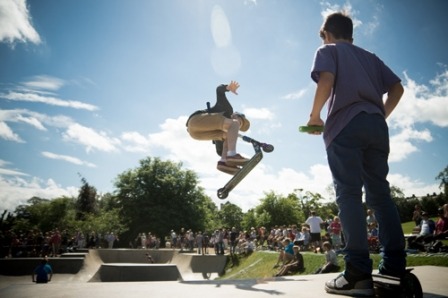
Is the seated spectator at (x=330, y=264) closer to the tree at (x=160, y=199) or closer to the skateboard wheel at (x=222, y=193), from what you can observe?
the skateboard wheel at (x=222, y=193)

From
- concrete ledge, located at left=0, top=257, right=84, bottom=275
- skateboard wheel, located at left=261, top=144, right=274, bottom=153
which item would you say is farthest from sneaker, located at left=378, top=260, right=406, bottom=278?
concrete ledge, located at left=0, top=257, right=84, bottom=275

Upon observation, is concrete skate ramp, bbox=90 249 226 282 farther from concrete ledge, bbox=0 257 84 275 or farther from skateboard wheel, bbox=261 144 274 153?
skateboard wheel, bbox=261 144 274 153

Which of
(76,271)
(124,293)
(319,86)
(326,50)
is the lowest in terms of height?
(76,271)

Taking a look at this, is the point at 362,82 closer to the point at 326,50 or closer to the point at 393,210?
the point at 326,50

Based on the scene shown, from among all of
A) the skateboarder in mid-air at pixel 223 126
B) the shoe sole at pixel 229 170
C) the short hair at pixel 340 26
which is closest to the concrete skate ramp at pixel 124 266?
the shoe sole at pixel 229 170

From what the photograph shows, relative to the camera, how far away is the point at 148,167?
175 feet

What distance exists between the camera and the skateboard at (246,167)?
558 centimetres

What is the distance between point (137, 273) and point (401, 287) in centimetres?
1416

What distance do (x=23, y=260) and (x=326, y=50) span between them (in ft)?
73.1

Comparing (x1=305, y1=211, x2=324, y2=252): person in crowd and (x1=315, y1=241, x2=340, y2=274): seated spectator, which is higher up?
(x1=305, y1=211, x2=324, y2=252): person in crowd

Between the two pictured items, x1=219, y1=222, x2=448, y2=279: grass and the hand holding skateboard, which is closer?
the hand holding skateboard

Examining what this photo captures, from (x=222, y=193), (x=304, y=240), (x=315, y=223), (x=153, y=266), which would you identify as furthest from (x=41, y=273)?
(x=304, y=240)

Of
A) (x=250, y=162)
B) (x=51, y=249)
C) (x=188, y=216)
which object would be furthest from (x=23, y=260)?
(x=188, y=216)

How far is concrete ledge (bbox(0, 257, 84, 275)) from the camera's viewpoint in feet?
61.8
